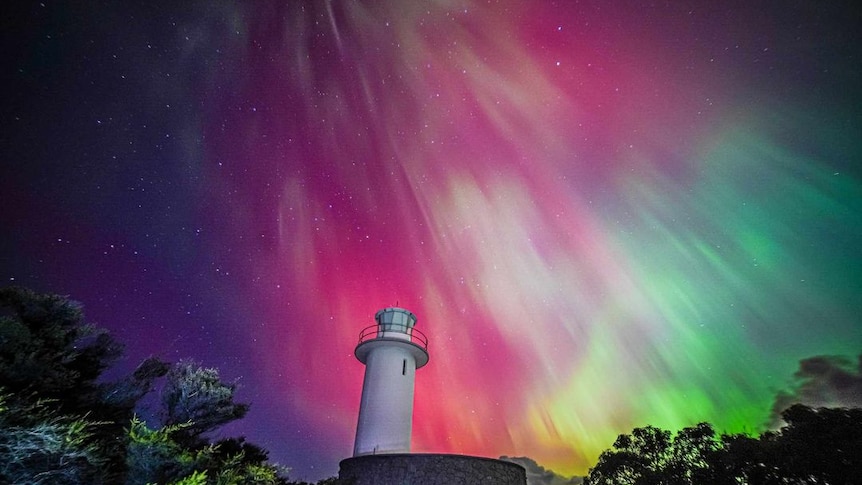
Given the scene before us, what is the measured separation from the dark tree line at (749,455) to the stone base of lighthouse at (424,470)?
14.1 meters

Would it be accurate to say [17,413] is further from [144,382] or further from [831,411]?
[831,411]

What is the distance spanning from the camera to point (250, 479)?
827cm

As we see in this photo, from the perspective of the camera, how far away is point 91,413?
855 cm

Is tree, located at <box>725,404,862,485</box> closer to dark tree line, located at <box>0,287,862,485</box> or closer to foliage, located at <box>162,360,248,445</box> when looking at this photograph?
dark tree line, located at <box>0,287,862,485</box>

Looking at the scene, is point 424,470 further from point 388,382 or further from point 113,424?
point 113,424

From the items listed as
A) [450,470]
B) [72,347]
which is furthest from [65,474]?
[450,470]

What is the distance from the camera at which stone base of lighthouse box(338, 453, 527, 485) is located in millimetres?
13172

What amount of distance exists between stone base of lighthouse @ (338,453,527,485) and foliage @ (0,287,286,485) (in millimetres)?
3601

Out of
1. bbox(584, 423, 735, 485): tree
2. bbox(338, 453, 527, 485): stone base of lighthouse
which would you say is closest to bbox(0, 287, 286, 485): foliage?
bbox(338, 453, 527, 485): stone base of lighthouse

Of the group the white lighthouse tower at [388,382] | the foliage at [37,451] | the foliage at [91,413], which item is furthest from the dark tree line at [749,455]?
the foliage at [37,451]

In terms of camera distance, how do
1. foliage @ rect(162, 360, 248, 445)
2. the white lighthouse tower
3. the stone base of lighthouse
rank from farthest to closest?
the white lighthouse tower, the stone base of lighthouse, foliage @ rect(162, 360, 248, 445)

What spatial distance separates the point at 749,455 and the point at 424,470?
17524 mm

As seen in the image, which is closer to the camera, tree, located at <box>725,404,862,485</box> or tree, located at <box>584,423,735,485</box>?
tree, located at <box>725,404,862,485</box>

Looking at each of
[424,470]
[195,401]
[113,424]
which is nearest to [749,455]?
[424,470]
